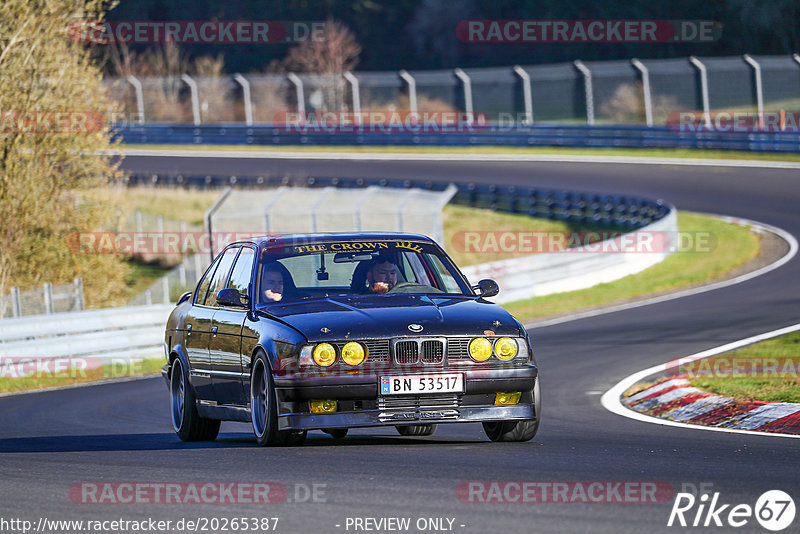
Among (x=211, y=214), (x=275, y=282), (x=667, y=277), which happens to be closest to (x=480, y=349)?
(x=275, y=282)

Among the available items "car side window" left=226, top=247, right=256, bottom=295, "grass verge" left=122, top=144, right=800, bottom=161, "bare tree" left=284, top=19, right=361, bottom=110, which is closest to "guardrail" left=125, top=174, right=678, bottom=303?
"grass verge" left=122, top=144, right=800, bottom=161

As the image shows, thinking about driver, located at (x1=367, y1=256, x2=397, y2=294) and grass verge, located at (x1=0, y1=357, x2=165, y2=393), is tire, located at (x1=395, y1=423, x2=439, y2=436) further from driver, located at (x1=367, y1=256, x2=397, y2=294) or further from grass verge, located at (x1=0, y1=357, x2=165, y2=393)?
grass verge, located at (x1=0, y1=357, x2=165, y2=393)

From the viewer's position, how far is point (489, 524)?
5.76m

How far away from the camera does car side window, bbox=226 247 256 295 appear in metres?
9.72

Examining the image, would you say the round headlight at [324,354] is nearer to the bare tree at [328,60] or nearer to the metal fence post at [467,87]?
the metal fence post at [467,87]

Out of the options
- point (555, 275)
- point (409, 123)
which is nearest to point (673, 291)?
point (555, 275)

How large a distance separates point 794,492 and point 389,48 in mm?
82636

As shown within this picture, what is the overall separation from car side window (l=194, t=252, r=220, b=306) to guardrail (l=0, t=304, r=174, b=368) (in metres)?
7.56

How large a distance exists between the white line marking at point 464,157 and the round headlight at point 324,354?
31832 millimetres

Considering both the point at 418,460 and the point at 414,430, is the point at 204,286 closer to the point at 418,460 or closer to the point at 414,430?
the point at 414,430

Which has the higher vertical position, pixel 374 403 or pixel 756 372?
pixel 374 403

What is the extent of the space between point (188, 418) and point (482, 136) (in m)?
39.1

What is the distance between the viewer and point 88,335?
59.3 feet

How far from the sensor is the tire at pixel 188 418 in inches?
402
